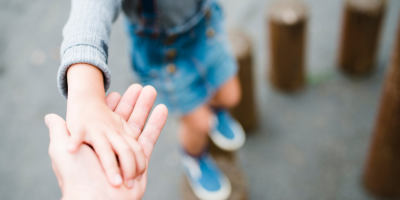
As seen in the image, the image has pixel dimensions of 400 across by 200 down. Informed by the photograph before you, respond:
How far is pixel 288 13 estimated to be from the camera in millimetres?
1394

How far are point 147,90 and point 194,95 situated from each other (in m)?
0.45

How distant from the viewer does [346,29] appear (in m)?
1.54

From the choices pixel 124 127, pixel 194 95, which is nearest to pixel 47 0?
pixel 194 95

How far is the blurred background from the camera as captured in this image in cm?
130

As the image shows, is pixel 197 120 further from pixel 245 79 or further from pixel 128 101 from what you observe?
pixel 128 101

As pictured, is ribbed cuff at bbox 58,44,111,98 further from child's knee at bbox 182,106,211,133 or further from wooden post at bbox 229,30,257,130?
wooden post at bbox 229,30,257,130

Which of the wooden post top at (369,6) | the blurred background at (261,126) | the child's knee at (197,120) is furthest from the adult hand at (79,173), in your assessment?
the wooden post top at (369,6)

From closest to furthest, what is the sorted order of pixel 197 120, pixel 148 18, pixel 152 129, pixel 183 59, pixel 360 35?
1. pixel 152 129
2. pixel 148 18
3. pixel 183 59
4. pixel 197 120
5. pixel 360 35

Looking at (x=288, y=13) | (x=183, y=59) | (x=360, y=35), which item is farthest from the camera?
(x=360, y=35)

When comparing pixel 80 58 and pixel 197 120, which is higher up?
pixel 80 58

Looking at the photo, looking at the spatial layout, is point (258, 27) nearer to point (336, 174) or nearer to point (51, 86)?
point (336, 174)

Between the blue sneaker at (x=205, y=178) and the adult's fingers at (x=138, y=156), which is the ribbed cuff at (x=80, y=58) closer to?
the adult's fingers at (x=138, y=156)

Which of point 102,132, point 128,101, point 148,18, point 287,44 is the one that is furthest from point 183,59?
point 287,44

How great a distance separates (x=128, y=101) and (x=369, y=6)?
1268 millimetres
